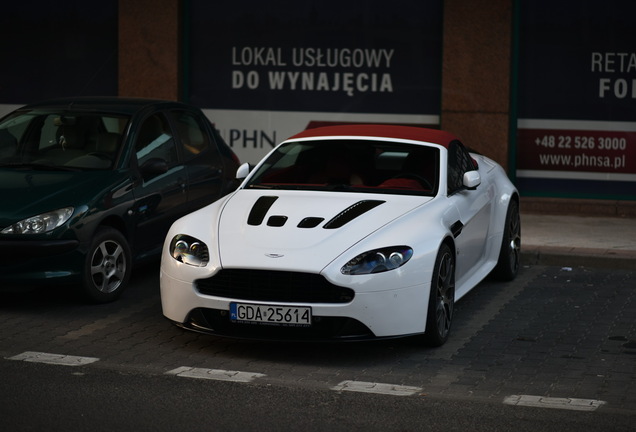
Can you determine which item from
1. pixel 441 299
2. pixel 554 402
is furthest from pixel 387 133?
pixel 554 402

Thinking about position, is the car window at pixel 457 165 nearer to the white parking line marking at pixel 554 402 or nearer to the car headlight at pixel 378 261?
the car headlight at pixel 378 261

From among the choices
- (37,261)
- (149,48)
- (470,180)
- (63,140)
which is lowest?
(37,261)

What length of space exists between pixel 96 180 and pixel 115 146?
0.56 meters

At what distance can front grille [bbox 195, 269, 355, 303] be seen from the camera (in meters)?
7.56

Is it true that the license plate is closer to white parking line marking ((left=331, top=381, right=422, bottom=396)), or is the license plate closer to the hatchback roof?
white parking line marking ((left=331, top=381, right=422, bottom=396))

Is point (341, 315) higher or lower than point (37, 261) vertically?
lower

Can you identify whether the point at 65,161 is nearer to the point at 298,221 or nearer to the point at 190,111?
the point at 190,111

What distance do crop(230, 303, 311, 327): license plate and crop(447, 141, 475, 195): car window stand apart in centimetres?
197

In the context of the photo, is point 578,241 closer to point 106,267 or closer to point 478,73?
point 478,73

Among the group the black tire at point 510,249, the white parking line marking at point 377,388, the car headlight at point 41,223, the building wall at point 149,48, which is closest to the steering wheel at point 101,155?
the car headlight at point 41,223

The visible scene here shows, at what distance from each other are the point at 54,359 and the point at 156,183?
2764 millimetres

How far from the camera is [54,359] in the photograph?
770 cm

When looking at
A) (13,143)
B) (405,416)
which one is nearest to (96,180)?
(13,143)

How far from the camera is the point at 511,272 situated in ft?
34.9
